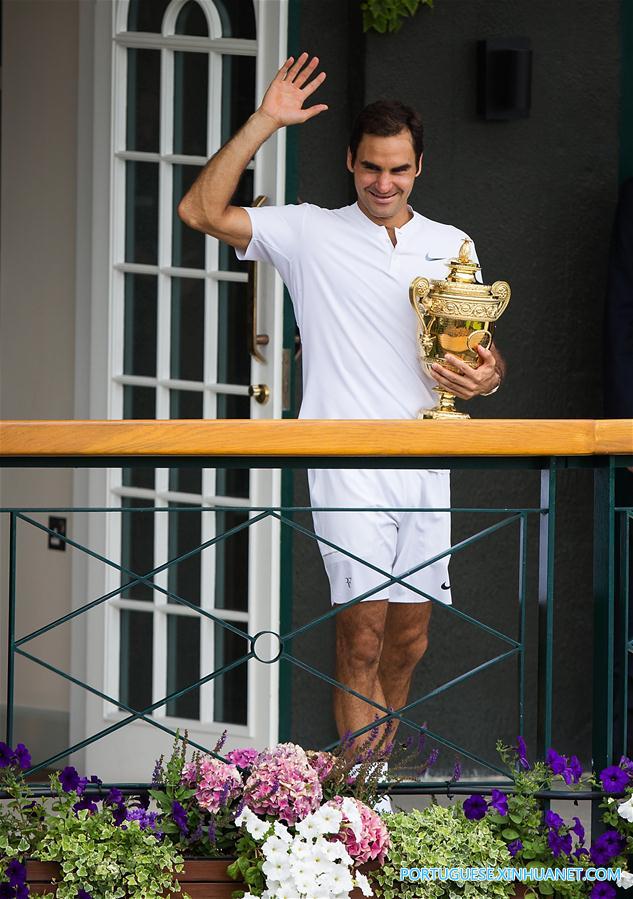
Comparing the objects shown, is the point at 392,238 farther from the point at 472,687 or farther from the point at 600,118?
the point at 472,687

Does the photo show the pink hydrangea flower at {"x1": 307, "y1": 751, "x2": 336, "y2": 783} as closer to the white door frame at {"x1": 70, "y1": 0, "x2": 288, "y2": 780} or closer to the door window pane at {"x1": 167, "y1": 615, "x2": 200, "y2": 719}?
the white door frame at {"x1": 70, "y1": 0, "x2": 288, "y2": 780}

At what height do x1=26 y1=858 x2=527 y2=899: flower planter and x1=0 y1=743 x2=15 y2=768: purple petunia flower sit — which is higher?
x1=0 y1=743 x2=15 y2=768: purple petunia flower

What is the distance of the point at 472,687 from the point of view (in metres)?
4.38

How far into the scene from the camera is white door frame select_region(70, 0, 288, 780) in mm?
4105

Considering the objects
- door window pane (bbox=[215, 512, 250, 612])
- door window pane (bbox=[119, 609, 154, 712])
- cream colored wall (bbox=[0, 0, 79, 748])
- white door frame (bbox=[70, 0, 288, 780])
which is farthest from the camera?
cream colored wall (bbox=[0, 0, 79, 748])

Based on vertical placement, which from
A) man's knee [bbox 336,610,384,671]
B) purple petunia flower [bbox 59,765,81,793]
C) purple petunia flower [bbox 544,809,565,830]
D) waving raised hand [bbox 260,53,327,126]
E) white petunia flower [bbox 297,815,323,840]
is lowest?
purple petunia flower [bbox 544,809,565,830]

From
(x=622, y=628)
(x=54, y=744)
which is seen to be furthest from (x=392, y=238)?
(x=54, y=744)

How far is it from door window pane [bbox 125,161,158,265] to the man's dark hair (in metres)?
1.23

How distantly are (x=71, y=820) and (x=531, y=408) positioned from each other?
2296mm

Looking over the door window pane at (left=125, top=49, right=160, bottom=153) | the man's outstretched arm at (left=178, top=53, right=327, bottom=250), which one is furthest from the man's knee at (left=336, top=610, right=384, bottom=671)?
the door window pane at (left=125, top=49, right=160, bottom=153)

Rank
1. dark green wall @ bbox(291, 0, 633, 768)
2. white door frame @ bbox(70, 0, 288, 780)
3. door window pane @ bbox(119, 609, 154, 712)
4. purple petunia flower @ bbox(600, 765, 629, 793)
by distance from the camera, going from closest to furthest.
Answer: purple petunia flower @ bbox(600, 765, 629, 793) < white door frame @ bbox(70, 0, 288, 780) < dark green wall @ bbox(291, 0, 633, 768) < door window pane @ bbox(119, 609, 154, 712)

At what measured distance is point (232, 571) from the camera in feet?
14.3

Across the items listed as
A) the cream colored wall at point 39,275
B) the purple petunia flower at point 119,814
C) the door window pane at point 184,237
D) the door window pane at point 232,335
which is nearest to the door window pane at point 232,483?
the door window pane at point 232,335

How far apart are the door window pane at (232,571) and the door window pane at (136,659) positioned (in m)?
0.27
